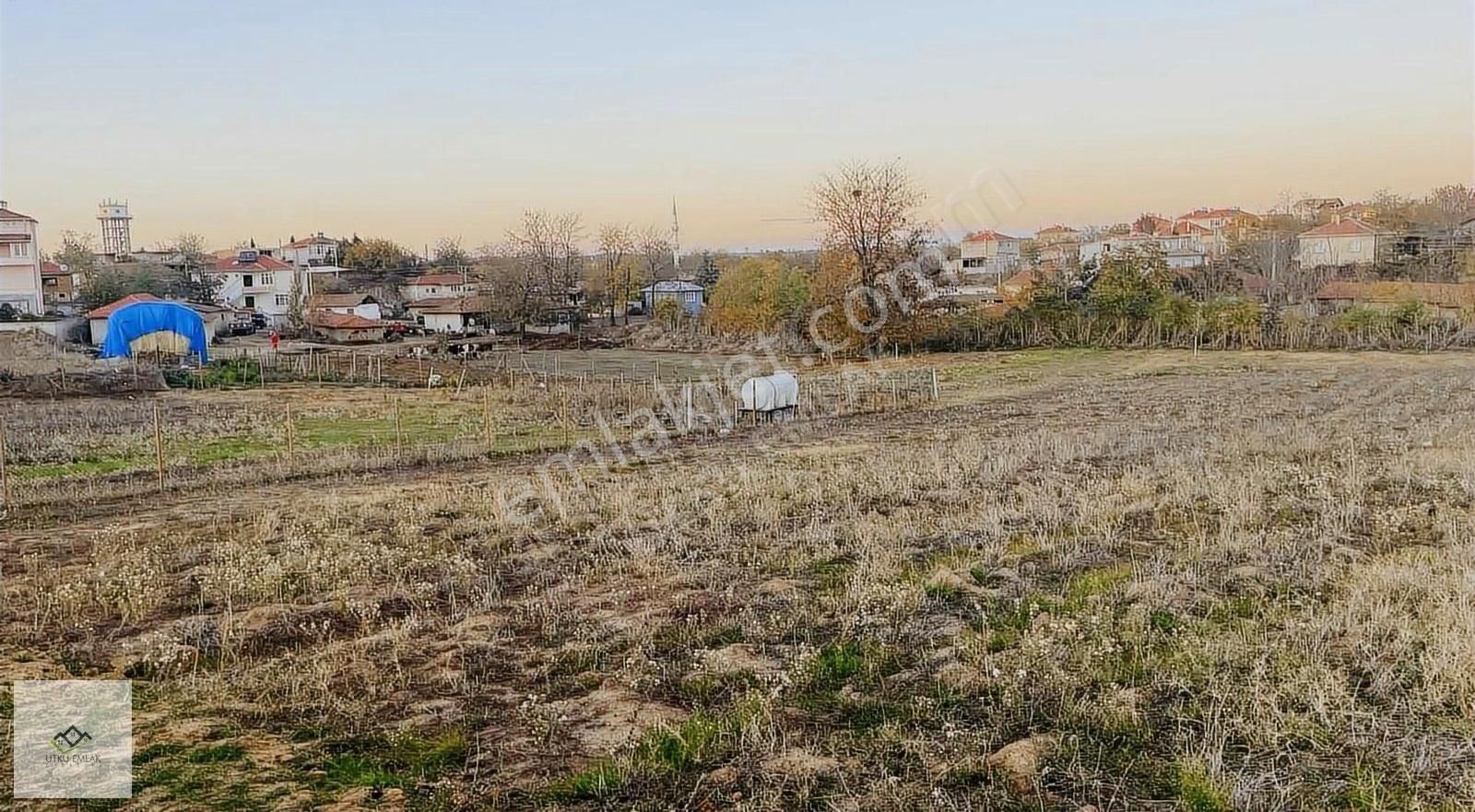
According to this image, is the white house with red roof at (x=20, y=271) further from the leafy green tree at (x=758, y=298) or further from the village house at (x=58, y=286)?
the leafy green tree at (x=758, y=298)

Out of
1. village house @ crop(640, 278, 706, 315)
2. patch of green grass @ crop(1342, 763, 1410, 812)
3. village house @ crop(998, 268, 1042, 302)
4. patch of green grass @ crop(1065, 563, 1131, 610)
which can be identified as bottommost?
patch of green grass @ crop(1342, 763, 1410, 812)

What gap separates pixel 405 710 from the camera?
4891 mm

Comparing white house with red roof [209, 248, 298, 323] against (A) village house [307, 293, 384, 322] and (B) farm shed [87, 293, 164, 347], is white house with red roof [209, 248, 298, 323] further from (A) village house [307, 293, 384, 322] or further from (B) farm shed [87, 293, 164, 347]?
(B) farm shed [87, 293, 164, 347]

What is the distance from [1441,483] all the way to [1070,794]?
24.4 ft

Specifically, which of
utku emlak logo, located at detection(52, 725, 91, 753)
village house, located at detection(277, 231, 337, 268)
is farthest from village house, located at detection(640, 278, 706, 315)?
utku emlak logo, located at detection(52, 725, 91, 753)

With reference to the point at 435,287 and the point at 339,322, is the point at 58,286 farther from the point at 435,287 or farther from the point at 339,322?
the point at 435,287

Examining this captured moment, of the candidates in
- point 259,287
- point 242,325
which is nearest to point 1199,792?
point 242,325

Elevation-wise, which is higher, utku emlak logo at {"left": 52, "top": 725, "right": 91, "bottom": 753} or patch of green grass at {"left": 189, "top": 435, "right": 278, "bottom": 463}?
patch of green grass at {"left": 189, "top": 435, "right": 278, "bottom": 463}

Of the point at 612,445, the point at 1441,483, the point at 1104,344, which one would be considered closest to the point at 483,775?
the point at 1441,483

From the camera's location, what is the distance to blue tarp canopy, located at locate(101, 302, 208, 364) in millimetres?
29453

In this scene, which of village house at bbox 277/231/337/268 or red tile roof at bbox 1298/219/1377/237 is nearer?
red tile roof at bbox 1298/219/1377/237

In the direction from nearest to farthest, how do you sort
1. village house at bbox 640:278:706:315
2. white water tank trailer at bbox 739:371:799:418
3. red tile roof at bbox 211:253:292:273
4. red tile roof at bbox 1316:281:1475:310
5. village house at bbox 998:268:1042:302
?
white water tank trailer at bbox 739:371:799:418 < red tile roof at bbox 1316:281:1475:310 < village house at bbox 998:268:1042:302 < village house at bbox 640:278:706:315 < red tile roof at bbox 211:253:292:273

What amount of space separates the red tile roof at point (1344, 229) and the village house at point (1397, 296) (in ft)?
42.8

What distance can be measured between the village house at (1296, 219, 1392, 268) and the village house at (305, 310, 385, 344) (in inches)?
1636
